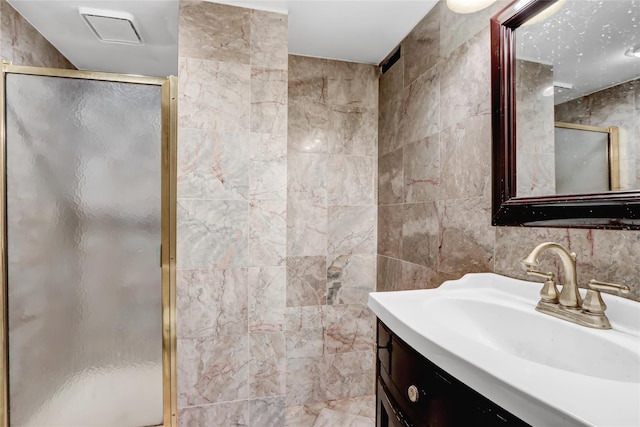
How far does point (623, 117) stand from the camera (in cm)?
83

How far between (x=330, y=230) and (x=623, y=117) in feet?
5.06

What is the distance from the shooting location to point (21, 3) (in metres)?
1.56

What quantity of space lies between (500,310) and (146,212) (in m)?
1.53

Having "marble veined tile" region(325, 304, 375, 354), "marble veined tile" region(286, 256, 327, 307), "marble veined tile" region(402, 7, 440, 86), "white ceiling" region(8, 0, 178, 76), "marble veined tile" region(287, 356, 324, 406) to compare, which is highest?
"white ceiling" region(8, 0, 178, 76)

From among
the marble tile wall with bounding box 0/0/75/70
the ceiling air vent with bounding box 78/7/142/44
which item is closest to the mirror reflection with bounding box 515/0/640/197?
the ceiling air vent with bounding box 78/7/142/44

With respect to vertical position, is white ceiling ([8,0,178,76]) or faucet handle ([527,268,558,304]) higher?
white ceiling ([8,0,178,76])

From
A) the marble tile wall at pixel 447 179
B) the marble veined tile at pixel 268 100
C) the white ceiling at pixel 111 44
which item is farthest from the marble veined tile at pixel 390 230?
the white ceiling at pixel 111 44

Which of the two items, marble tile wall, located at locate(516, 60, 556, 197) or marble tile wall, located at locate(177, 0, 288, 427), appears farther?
marble tile wall, located at locate(177, 0, 288, 427)

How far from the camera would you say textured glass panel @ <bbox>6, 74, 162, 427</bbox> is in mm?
1456

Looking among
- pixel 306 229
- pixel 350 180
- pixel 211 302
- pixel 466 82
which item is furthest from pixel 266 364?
pixel 466 82

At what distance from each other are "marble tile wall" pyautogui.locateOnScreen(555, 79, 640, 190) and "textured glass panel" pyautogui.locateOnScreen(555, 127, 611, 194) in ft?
0.11

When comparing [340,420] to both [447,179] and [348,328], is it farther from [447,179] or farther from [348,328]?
[447,179]

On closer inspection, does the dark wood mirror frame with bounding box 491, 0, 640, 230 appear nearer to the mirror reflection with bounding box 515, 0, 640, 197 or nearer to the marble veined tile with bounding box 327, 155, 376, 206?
the mirror reflection with bounding box 515, 0, 640, 197

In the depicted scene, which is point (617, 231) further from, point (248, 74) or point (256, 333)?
point (248, 74)
